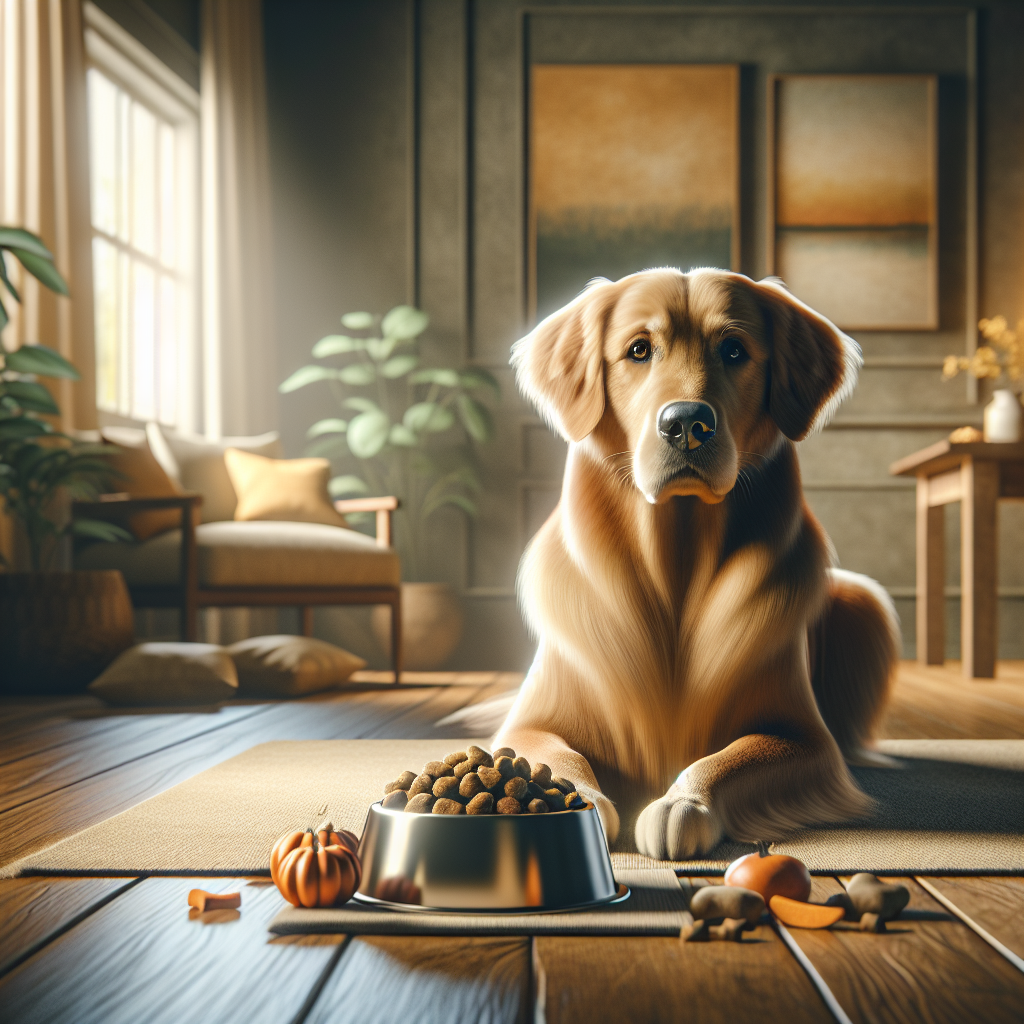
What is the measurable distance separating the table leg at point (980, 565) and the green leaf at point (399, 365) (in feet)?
8.39

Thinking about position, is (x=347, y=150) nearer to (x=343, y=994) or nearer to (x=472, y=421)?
(x=472, y=421)

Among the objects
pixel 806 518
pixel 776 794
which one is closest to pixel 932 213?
pixel 806 518

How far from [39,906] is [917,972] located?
0.78 metres

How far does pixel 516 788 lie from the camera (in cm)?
93

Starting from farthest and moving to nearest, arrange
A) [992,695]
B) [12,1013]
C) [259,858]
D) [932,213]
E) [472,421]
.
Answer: [932,213] < [472,421] < [992,695] < [259,858] < [12,1013]

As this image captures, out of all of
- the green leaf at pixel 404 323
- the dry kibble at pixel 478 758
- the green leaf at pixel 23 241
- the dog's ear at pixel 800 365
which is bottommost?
the dry kibble at pixel 478 758

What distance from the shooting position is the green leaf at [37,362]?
3018mm

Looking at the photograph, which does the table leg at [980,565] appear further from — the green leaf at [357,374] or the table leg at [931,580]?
the green leaf at [357,374]

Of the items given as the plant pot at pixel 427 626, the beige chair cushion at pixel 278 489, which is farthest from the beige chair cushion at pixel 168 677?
the plant pot at pixel 427 626

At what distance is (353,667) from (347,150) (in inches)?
127

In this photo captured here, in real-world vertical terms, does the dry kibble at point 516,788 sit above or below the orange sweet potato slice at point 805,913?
above

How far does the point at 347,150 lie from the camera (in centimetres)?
561

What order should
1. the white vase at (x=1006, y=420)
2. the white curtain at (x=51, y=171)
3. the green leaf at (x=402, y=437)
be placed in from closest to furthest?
the white curtain at (x=51, y=171) → the white vase at (x=1006, y=420) → the green leaf at (x=402, y=437)

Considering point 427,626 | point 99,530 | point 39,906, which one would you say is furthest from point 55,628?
point 39,906
